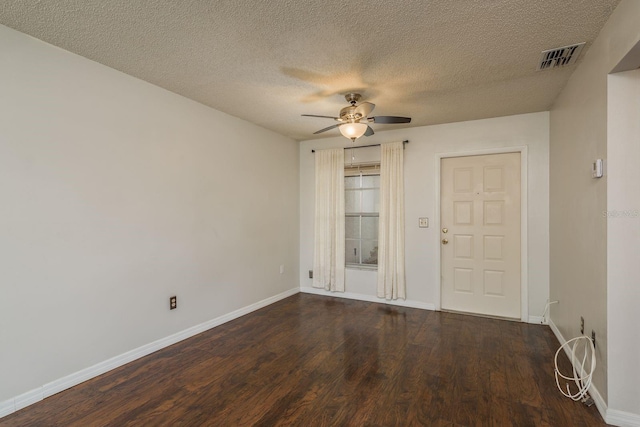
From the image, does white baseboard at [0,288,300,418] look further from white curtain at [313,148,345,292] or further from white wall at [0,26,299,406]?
white curtain at [313,148,345,292]

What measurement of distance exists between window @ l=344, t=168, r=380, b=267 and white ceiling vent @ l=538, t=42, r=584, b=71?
2.39 metres

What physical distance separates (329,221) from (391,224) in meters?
0.99

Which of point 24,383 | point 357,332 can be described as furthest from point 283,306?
point 24,383

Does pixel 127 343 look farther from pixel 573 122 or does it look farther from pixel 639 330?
pixel 573 122

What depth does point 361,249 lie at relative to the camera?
4.76 meters

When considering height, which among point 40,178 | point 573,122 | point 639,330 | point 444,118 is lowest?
point 639,330

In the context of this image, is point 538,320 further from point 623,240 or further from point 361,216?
point 361,216

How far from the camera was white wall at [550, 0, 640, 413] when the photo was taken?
1.90m

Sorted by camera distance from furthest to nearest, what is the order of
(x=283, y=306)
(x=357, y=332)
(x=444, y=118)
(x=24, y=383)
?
(x=283, y=306) → (x=444, y=118) → (x=357, y=332) → (x=24, y=383)

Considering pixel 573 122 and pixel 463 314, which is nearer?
pixel 573 122

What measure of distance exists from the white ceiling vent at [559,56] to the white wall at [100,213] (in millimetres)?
3207

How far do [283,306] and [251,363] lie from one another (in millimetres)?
1643

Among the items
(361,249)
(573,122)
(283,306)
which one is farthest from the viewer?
(361,249)

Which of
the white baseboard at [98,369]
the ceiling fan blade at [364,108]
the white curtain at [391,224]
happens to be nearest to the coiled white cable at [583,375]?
the white curtain at [391,224]
